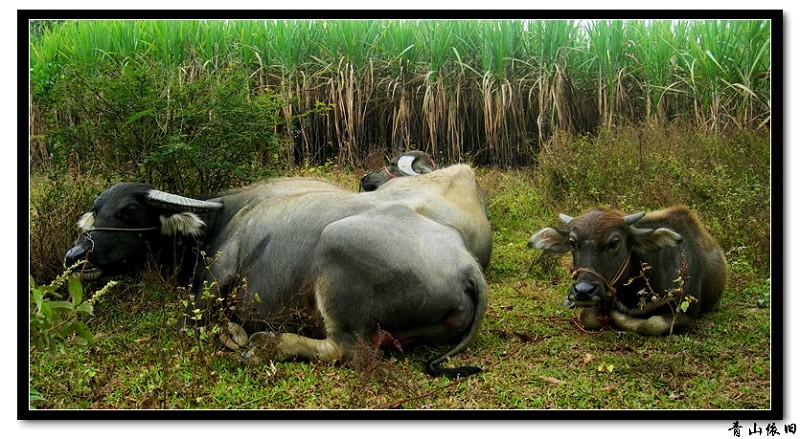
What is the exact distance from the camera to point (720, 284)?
545cm

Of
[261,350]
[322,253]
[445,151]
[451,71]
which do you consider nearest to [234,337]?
[261,350]

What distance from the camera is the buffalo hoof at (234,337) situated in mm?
4945

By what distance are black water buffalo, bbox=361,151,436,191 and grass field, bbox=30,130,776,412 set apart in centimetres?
178

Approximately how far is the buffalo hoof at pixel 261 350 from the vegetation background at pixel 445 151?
0.09 meters

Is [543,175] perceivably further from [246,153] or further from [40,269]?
[40,269]

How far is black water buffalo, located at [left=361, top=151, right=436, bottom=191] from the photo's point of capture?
714cm

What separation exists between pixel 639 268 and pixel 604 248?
357 mm

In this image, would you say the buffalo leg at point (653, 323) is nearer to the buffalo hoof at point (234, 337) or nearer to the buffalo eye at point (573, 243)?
the buffalo eye at point (573, 243)

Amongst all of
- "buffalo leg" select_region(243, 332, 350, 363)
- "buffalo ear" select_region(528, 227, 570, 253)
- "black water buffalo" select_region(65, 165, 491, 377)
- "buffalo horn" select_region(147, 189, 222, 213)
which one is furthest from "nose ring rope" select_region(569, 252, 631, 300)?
"buffalo horn" select_region(147, 189, 222, 213)

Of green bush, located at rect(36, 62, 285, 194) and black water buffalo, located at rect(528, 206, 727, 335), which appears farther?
green bush, located at rect(36, 62, 285, 194)

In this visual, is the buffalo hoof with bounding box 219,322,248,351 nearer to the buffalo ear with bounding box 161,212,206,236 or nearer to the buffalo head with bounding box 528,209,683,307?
the buffalo ear with bounding box 161,212,206,236

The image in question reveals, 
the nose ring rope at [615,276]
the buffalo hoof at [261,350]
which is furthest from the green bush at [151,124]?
the nose ring rope at [615,276]

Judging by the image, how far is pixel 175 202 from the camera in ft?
18.7

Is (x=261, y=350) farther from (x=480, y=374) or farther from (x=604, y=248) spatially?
(x=604, y=248)
